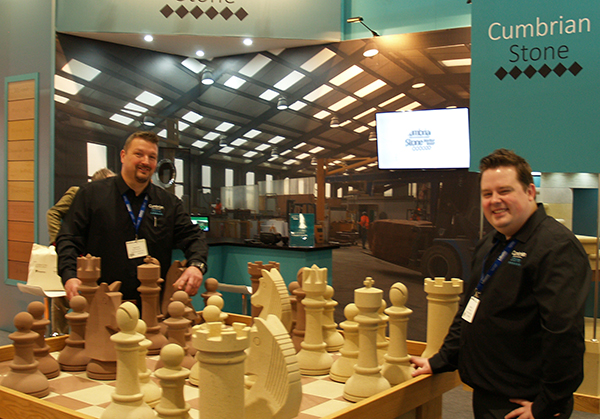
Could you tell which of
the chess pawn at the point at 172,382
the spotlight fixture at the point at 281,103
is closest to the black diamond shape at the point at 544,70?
the spotlight fixture at the point at 281,103

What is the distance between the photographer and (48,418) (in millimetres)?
1207

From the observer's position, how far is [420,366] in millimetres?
1565

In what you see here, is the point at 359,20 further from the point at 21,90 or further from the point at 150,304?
the point at 150,304

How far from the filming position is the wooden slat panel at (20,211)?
5.40 meters

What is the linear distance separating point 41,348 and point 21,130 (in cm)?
470

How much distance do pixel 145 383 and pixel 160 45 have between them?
5349 millimetres

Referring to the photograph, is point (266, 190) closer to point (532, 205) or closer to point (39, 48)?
point (39, 48)

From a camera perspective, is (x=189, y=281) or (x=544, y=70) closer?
(x=189, y=281)

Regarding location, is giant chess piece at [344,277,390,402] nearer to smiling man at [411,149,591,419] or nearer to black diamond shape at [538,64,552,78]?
smiling man at [411,149,591,419]

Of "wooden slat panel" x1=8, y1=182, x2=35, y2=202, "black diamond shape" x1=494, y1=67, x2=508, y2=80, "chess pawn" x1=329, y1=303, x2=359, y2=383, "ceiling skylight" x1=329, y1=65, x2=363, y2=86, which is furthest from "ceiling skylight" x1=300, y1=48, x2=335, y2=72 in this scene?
"chess pawn" x1=329, y1=303, x2=359, y2=383

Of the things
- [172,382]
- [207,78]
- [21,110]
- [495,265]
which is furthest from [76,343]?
[207,78]

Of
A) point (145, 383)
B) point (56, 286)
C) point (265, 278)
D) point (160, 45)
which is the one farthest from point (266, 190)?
point (145, 383)

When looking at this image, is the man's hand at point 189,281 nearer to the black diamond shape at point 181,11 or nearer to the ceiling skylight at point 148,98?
the black diamond shape at point 181,11

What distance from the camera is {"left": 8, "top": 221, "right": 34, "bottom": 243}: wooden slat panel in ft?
17.7
